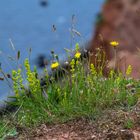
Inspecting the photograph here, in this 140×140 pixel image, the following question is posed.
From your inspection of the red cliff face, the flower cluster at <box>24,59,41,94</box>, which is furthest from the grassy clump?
the red cliff face

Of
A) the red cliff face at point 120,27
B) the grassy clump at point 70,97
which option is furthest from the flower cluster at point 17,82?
the red cliff face at point 120,27

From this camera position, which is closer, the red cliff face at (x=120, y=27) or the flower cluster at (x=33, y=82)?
the flower cluster at (x=33, y=82)

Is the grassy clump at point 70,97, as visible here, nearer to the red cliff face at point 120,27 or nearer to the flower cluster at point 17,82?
the flower cluster at point 17,82

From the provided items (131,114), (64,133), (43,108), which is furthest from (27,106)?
(131,114)

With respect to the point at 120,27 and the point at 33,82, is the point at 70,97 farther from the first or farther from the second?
the point at 120,27

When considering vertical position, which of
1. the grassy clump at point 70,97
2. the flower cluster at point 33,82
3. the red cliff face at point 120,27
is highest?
the flower cluster at point 33,82

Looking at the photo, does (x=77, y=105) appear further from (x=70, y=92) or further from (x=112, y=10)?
(x=112, y=10)

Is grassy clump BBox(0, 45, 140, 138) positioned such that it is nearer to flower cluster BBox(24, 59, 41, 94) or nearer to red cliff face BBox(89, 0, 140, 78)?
flower cluster BBox(24, 59, 41, 94)

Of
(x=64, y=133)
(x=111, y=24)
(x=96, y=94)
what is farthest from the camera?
(x=111, y=24)
